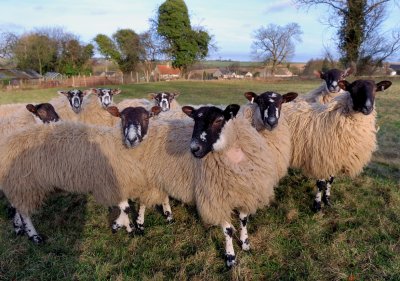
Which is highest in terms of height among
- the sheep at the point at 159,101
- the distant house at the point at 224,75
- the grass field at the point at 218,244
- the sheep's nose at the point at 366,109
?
the sheep's nose at the point at 366,109

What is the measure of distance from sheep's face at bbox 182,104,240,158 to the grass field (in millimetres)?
1289

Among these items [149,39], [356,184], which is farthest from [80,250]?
[149,39]

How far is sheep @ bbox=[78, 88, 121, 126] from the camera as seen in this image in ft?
23.0

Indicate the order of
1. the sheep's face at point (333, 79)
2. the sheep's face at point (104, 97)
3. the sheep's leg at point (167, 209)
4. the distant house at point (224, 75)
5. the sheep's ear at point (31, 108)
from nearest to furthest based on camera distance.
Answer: the sheep's leg at point (167, 209) → the sheep's ear at point (31, 108) → the sheep's face at point (333, 79) → the sheep's face at point (104, 97) → the distant house at point (224, 75)

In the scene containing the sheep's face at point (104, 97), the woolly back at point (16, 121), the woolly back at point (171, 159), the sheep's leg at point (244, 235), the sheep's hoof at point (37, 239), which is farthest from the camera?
the sheep's face at point (104, 97)

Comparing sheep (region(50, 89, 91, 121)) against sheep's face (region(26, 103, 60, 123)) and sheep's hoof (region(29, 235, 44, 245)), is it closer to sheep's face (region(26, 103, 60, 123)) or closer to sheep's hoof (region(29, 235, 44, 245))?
sheep's face (region(26, 103, 60, 123))

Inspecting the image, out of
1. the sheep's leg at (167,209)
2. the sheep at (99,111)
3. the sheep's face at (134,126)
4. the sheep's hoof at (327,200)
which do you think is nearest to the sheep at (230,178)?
the sheep's face at (134,126)

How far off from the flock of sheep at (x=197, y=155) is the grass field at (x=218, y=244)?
0.24 meters

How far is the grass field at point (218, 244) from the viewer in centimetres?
336

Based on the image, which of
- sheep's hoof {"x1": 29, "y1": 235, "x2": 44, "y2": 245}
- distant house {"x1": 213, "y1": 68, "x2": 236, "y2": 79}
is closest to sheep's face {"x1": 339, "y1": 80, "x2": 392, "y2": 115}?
sheep's hoof {"x1": 29, "y1": 235, "x2": 44, "y2": 245}

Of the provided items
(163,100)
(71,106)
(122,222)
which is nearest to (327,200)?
(122,222)

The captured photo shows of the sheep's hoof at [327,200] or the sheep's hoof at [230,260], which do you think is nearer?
the sheep's hoof at [230,260]

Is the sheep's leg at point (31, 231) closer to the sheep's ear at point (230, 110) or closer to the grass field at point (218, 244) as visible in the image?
the grass field at point (218, 244)

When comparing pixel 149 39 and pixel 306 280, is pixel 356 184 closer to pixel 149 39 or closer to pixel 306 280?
pixel 306 280
